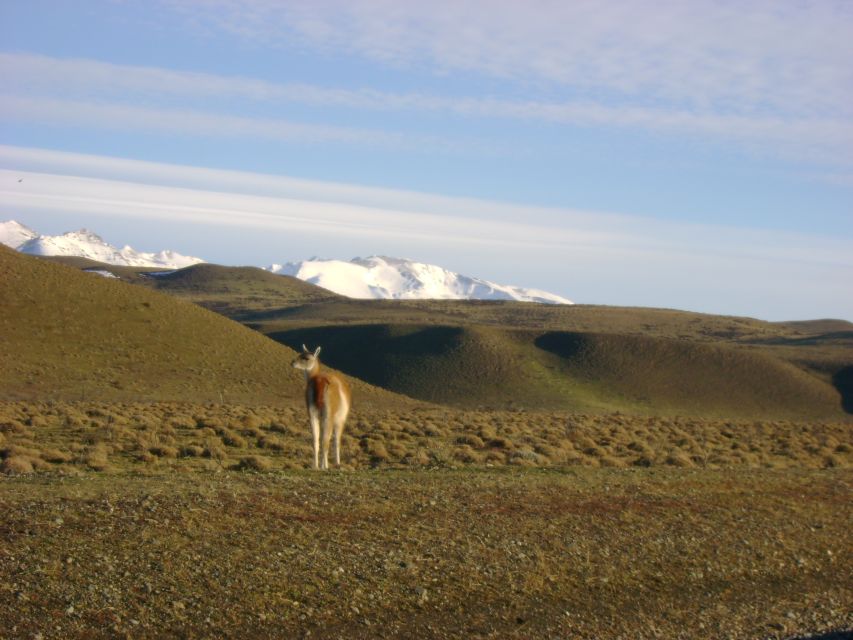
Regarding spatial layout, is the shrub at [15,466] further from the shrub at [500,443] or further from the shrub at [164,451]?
the shrub at [500,443]

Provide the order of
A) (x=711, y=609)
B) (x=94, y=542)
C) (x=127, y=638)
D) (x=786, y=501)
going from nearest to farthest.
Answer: (x=127, y=638) < (x=94, y=542) < (x=711, y=609) < (x=786, y=501)

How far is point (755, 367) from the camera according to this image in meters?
88.4

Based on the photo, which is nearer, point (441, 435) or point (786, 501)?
point (786, 501)

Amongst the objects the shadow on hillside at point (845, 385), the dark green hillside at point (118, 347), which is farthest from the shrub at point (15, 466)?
the shadow on hillside at point (845, 385)

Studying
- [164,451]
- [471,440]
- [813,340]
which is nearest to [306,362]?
[164,451]

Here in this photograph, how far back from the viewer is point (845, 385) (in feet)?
289

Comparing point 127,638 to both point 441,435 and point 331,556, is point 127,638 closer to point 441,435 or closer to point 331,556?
point 331,556

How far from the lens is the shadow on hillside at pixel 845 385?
270 ft

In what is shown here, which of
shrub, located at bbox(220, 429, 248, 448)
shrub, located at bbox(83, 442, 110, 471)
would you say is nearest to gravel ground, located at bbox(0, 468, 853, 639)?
shrub, located at bbox(83, 442, 110, 471)

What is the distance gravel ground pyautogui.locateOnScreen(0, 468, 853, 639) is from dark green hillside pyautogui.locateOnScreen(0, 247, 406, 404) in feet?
113

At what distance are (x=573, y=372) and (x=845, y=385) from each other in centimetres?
2505

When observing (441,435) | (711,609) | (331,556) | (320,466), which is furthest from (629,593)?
(441,435)

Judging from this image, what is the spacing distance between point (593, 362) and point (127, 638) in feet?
270

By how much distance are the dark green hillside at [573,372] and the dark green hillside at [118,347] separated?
1768cm
